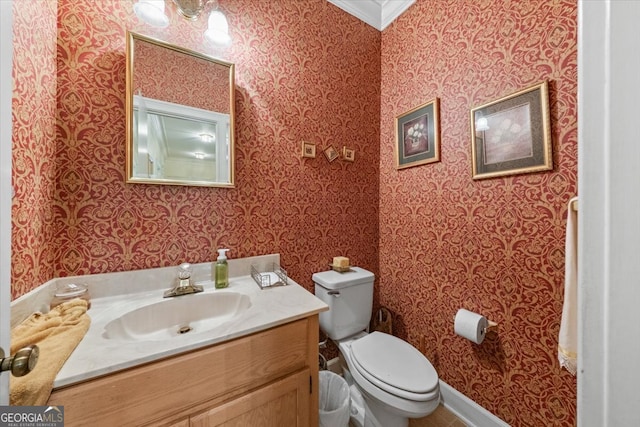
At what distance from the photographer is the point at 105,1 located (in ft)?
3.10

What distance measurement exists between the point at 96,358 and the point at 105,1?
4.43 ft

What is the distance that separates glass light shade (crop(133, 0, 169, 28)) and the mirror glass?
76 millimetres

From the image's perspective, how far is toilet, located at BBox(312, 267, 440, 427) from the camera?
93 centimetres

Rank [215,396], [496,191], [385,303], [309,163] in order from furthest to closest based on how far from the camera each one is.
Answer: [385,303], [309,163], [496,191], [215,396]

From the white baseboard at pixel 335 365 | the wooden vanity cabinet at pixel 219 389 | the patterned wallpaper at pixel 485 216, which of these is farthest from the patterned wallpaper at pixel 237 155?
the white baseboard at pixel 335 365

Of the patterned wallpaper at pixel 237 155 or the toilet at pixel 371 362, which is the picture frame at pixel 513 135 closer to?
the patterned wallpaper at pixel 237 155

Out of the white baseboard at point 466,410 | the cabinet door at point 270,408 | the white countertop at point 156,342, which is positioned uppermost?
the white countertop at point 156,342

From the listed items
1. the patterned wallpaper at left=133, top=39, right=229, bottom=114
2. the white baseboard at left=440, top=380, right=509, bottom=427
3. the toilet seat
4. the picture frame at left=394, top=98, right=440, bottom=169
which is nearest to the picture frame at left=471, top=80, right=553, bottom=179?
the picture frame at left=394, top=98, right=440, bottom=169

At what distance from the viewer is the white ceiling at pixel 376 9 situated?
5.06ft

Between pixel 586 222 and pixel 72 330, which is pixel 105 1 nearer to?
pixel 72 330

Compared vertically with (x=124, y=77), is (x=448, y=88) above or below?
above

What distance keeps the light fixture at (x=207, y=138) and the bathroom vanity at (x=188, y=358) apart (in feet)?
2.04

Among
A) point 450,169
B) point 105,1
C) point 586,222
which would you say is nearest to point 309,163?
point 450,169

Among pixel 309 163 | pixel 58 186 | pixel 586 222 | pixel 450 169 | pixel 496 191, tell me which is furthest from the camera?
pixel 309 163
